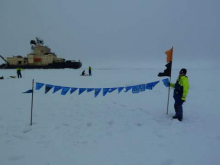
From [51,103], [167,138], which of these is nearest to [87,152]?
[167,138]

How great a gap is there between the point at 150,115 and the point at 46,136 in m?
3.92

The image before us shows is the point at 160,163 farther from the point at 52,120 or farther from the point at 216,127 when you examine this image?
the point at 52,120

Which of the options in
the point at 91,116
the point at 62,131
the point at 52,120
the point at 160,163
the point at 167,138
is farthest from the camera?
the point at 91,116

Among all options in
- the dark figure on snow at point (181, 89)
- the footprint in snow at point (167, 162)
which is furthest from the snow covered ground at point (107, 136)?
the dark figure on snow at point (181, 89)

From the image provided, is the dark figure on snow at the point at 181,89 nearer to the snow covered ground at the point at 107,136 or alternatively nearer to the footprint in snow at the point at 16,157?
the snow covered ground at the point at 107,136

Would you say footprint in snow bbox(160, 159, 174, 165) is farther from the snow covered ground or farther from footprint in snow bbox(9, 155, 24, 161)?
footprint in snow bbox(9, 155, 24, 161)

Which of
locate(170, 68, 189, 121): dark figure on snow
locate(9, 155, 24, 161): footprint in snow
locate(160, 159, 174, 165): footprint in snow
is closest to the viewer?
locate(160, 159, 174, 165): footprint in snow

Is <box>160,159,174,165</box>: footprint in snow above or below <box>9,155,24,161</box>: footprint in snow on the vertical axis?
above

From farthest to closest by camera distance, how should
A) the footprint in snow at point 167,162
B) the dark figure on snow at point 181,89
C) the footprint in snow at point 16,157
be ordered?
the dark figure on snow at point 181,89
the footprint in snow at point 16,157
the footprint in snow at point 167,162

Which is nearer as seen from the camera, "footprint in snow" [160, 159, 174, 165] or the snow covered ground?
"footprint in snow" [160, 159, 174, 165]

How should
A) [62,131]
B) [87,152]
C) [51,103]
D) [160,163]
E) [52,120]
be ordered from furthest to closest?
1. [51,103]
2. [52,120]
3. [62,131]
4. [87,152]
5. [160,163]

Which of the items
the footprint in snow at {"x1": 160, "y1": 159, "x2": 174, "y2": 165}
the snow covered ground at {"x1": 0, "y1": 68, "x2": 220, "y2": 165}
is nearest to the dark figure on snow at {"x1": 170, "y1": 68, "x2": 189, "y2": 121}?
the snow covered ground at {"x1": 0, "y1": 68, "x2": 220, "y2": 165}

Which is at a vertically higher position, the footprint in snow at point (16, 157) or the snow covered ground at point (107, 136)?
the snow covered ground at point (107, 136)

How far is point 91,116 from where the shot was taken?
22.4ft
